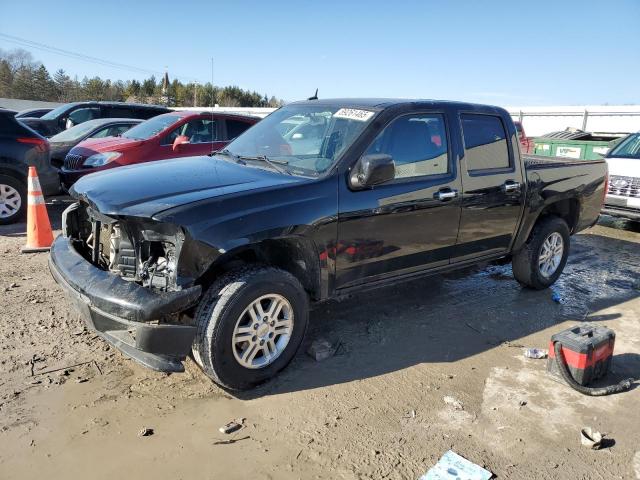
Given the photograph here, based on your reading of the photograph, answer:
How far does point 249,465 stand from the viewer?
2.66 meters

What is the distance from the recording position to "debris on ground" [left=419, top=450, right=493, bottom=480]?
8.59 ft

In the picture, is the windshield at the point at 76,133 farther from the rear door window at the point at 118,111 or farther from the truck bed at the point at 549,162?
the truck bed at the point at 549,162

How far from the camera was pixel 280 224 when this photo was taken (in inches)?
127

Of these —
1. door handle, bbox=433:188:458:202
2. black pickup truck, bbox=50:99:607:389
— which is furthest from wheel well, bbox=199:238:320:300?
door handle, bbox=433:188:458:202

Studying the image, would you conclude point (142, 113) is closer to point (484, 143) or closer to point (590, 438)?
point (484, 143)

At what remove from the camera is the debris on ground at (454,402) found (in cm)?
329

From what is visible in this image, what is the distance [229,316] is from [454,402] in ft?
5.22

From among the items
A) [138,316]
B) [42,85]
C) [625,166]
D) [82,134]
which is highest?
[42,85]

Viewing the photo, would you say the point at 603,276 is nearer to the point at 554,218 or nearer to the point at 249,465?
the point at 554,218

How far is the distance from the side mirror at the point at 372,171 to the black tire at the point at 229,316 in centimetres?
84

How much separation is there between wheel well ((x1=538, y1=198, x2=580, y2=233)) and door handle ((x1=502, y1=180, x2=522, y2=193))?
34.0 inches

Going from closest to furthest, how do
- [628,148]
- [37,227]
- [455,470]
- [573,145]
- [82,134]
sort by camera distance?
[455,470], [37,227], [628,148], [82,134], [573,145]

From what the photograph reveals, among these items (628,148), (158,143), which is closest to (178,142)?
(158,143)

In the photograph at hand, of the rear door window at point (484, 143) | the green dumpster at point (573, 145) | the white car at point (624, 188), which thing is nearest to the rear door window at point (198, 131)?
the rear door window at point (484, 143)
